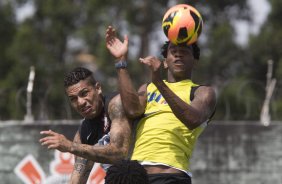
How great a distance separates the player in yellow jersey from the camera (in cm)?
593

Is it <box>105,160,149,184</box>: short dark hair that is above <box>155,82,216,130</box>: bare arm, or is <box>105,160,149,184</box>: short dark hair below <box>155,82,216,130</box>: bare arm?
below

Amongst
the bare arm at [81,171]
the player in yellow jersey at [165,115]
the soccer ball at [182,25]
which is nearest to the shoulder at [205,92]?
the player in yellow jersey at [165,115]

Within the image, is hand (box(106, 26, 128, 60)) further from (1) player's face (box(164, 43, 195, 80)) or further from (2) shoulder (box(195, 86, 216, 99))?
(2) shoulder (box(195, 86, 216, 99))

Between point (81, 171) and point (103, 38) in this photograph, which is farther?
point (103, 38)

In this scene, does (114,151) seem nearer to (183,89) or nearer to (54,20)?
(183,89)

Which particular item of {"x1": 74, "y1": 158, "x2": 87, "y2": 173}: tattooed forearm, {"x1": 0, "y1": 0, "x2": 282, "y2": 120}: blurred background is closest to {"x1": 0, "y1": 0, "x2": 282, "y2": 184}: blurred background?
{"x1": 0, "y1": 0, "x2": 282, "y2": 120}: blurred background

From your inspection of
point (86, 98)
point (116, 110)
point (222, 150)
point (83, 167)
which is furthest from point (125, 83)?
point (222, 150)

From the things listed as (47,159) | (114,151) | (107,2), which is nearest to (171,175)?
(114,151)

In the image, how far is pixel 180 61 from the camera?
6.19 meters

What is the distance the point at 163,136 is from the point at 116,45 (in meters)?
0.78

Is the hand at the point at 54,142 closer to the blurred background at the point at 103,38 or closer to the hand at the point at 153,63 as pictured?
the hand at the point at 153,63

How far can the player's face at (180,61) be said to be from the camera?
6199 millimetres

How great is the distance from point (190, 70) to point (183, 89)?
0.21 meters

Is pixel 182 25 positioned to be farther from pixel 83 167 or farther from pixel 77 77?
pixel 83 167
